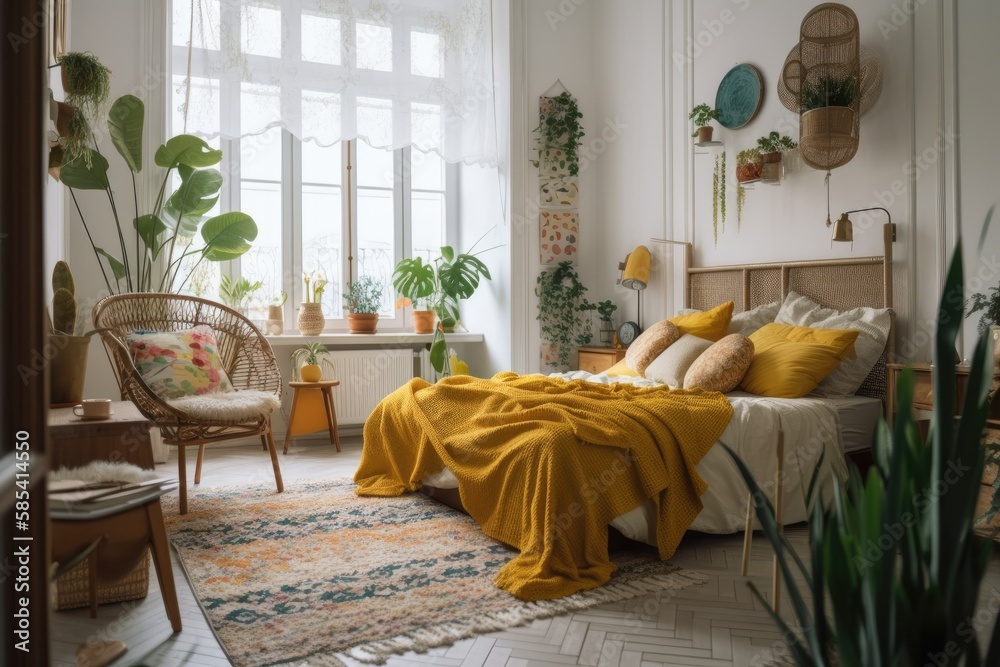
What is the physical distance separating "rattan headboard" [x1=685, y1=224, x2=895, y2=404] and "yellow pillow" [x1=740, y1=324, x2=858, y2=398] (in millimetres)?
324

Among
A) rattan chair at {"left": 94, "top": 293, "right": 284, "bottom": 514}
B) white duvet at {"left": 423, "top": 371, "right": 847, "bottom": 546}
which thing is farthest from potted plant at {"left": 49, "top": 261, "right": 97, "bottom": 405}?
white duvet at {"left": 423, "top": 371, "right": 847, "bottom": 546}

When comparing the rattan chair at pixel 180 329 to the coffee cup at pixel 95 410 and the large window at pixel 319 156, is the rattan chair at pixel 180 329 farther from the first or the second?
the large window at pixel 319 156

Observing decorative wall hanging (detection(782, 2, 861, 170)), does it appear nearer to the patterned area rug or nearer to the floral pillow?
the patterned area rug

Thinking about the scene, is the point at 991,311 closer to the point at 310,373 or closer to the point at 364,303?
the point at 310,373

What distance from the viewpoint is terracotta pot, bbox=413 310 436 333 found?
5793 millimetres

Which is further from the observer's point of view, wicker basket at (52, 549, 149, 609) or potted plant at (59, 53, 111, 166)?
potted plant at (59, 53, 111, 166)

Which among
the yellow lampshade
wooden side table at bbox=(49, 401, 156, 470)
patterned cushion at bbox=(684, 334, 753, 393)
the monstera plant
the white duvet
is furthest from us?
the yellow lampshade

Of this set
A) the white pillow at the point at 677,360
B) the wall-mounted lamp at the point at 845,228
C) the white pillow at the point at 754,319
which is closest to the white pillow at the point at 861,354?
the wall-mounted lamp at the point at 845,228

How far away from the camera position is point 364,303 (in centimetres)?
573

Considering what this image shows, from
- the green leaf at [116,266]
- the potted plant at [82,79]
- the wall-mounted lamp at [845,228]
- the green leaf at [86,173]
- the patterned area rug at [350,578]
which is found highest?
the potted plant at [82,79]

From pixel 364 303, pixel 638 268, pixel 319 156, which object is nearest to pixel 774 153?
pixel 638 268

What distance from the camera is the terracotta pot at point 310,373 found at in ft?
16.4

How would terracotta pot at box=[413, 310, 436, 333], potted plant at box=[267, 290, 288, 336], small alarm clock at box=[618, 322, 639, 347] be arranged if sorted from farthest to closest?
terracotta pot at box=[413, 310, 436, 333] → potted plant at box=[267, 290, 288, 336] → small alarm clock at box=[618, 322, 639, 347]

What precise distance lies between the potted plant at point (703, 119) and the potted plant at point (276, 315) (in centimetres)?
312
